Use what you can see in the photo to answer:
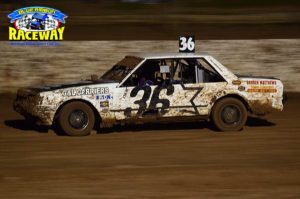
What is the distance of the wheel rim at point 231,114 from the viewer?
464 inches

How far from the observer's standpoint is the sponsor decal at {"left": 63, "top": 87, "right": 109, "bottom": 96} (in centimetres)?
1103

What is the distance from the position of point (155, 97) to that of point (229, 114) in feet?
4.56

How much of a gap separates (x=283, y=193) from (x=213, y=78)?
4.51m

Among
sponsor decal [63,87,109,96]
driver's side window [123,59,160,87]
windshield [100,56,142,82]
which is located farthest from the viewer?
windshield [100,56,142,82]

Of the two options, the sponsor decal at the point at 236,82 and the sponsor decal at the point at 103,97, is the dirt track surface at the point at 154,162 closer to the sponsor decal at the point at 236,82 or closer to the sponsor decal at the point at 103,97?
the sponsor decal at the point at 103,97

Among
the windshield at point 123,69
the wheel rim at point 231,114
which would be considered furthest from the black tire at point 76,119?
the wheel rim at point 231,114

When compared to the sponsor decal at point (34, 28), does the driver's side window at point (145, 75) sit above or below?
below

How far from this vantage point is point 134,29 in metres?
27.1

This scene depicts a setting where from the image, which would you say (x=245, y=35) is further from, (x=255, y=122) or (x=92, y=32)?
(x=255, y=122)

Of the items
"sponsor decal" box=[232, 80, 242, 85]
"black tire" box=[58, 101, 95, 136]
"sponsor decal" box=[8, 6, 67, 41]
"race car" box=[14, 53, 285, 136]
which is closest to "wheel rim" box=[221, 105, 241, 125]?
"race car" box=[14, 53, 285, 136]

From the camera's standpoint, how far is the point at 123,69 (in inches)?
461

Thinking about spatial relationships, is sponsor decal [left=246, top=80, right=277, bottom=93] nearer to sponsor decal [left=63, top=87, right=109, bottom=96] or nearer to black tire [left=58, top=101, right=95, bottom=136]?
sponsor decal [left=63, top=87, right=109, bottom=96]

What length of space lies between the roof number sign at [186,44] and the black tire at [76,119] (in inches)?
93.3

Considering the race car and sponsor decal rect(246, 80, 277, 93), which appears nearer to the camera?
the race car
